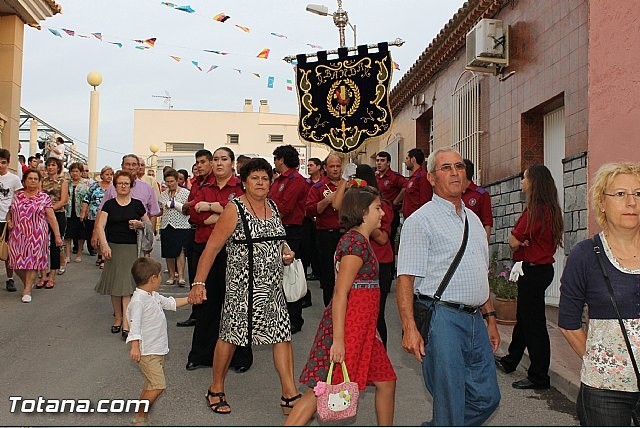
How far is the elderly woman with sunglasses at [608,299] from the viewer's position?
2.89 meters

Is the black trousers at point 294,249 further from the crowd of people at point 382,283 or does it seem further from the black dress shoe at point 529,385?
the black dress shoe at point 529,385

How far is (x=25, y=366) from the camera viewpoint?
6031 mm

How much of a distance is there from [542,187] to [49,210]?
6.88 meters

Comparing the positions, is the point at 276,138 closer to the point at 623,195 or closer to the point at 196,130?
the point at 196,130

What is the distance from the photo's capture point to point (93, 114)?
965 inches

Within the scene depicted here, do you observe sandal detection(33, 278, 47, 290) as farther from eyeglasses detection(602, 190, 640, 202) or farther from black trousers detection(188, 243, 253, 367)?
eyeglasses detection(602, 190, 640, 202)

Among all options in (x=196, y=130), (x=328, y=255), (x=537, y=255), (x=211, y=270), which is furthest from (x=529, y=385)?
(x=196, y=130)

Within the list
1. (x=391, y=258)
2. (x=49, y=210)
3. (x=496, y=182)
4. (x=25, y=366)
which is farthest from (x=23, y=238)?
(x=496, y=182)

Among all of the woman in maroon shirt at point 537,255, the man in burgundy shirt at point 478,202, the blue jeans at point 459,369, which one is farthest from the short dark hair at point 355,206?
the man in burgundy shirt at point 478,202

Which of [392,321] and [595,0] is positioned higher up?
[595,0]

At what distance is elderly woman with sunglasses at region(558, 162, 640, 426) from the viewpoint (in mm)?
2887

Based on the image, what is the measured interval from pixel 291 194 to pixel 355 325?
11.3ft

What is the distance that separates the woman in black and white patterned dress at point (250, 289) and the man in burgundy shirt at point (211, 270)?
0.98 m

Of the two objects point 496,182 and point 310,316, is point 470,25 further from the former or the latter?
point 310,316
